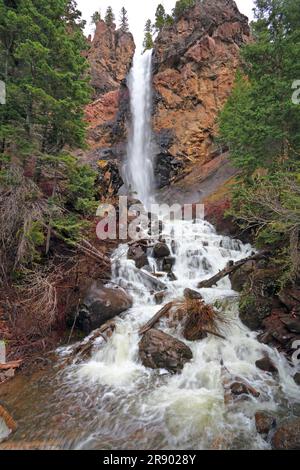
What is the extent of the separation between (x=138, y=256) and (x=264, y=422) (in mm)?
7671

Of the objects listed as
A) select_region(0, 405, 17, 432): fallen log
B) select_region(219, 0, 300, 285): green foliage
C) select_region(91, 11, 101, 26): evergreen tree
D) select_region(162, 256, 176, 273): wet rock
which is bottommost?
select_region(0, 405, 17, 432): fallen log

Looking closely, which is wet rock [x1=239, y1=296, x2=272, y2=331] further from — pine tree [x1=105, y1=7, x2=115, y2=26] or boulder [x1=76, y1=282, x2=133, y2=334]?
pine tree [x1=105, y1=7, x2=115, y2=26]

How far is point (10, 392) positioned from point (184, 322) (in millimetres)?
4643

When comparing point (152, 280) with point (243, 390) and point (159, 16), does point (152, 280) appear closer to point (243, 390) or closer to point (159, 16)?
point (243, 390)

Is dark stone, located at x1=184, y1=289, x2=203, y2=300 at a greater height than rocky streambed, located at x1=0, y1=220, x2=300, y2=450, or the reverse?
dark stone, located at x1=184, y1=289, x2=203, y2=300

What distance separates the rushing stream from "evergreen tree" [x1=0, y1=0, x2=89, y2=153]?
6450 mm

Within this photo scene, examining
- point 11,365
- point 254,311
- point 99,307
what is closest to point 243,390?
point 254,311

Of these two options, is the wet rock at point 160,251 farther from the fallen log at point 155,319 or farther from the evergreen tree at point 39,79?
the evergreen tree at point 39,79

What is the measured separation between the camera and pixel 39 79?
9336mm

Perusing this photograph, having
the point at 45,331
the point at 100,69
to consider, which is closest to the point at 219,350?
the point at 45,331

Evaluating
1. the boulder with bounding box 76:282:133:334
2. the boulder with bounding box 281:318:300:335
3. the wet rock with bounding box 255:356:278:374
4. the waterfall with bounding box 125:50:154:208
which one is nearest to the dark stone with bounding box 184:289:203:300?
the boulder with bounding box 76:282:133:334

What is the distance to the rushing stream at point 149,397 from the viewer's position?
526cm

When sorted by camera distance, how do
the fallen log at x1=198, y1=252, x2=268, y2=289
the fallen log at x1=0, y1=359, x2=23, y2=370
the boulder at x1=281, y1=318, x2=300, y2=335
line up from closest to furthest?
the fallen log at x1=0, y1=359, x2=23, y2=370 < the boulder at x1=281, y1=318, x2=300, y2=335 < the fallen log at x1=198, y1=252, x2=268, y2=289

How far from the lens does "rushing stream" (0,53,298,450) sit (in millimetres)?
5262
